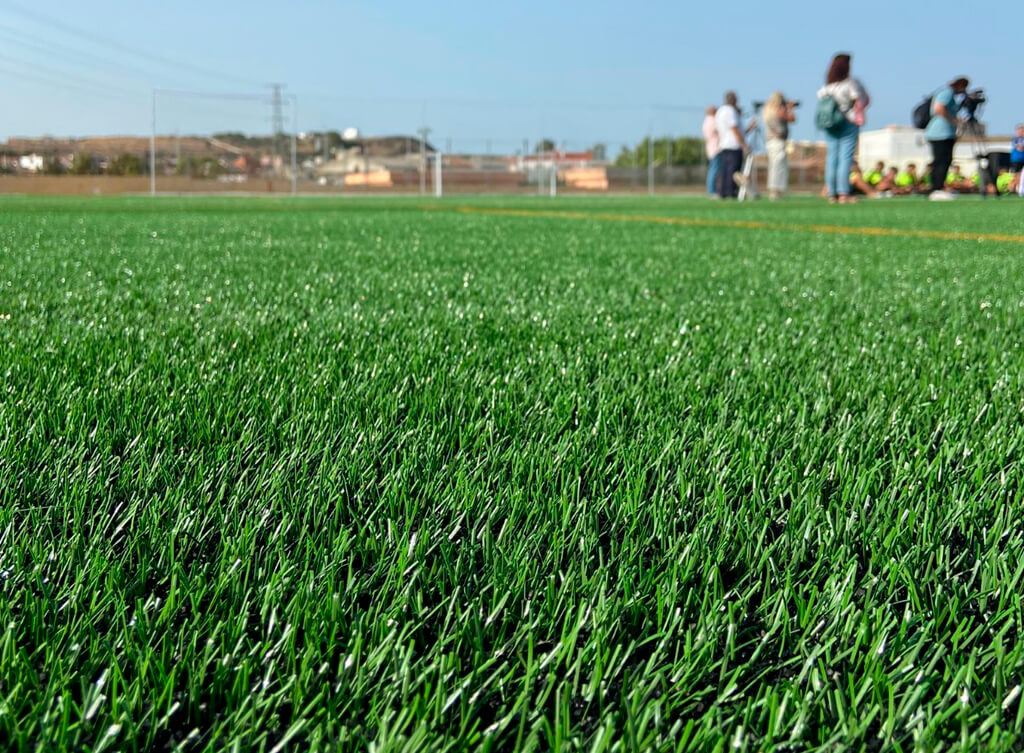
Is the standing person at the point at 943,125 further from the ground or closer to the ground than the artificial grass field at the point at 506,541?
further from the ground

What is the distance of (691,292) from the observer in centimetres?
300

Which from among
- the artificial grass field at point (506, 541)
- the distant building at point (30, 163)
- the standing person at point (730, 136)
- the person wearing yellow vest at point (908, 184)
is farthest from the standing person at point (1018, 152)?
the distant building at point (30, 163)

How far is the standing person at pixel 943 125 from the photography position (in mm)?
12023

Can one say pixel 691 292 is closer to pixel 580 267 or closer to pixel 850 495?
pixel 580 267

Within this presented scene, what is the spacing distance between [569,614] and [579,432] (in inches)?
20.0

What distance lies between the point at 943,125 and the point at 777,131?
2.49 metres

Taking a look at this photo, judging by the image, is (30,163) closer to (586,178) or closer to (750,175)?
(586,178)

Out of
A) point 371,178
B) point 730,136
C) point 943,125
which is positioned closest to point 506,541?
point 943,125

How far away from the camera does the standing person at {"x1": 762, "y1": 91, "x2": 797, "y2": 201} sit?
13.7m

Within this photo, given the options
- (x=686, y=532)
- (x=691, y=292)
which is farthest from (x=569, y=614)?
(x=691, y=292)

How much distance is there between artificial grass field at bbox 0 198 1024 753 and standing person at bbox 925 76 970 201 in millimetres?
11563

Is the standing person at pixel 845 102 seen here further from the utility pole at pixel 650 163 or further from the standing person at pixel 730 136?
the utility pole at pixel 650 163

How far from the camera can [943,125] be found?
12.2m

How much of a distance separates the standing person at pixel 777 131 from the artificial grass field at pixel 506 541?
41.4 feet
